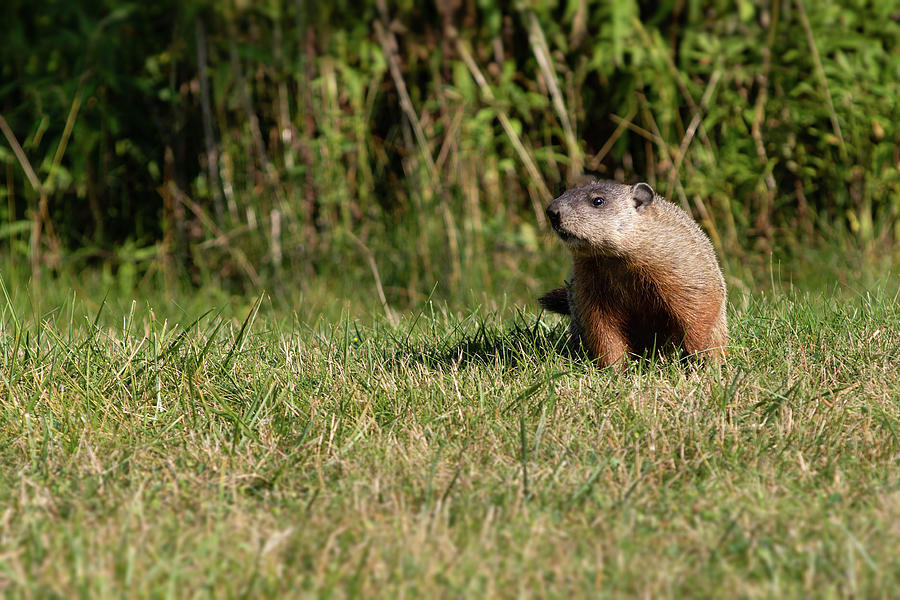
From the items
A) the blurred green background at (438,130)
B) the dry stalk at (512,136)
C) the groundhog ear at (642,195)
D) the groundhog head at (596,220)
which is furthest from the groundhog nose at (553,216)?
the dry stalk at (512,136)

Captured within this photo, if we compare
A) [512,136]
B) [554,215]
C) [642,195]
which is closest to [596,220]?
[554,215]

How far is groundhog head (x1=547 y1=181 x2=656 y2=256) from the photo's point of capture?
426 centimetres

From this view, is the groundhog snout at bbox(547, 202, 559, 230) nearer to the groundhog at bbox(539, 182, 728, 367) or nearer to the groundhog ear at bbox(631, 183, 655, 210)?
the groundhog at bbox(539, 182, 728, 367)

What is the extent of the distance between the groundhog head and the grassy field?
465 mm

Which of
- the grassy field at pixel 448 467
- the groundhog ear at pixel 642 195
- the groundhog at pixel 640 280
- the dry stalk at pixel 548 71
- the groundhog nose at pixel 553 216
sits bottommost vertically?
the grassy field at pixel 448 467

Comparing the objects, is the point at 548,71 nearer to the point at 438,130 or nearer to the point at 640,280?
the point at 438,130

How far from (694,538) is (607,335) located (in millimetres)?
1727

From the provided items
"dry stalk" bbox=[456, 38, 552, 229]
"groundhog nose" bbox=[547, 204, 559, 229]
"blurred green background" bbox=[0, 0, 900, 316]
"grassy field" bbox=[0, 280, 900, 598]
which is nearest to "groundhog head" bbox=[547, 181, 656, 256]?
"groundhog nose" bbox=[547, 204, 559, 229]

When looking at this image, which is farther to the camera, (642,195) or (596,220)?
(642,195)

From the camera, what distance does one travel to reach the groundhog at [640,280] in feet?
14.4

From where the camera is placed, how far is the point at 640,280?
448cm

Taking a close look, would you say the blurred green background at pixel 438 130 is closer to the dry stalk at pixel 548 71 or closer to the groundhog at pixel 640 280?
the dry stalk at pixel 548 71

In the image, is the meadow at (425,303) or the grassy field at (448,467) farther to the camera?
the meadow at (425,303)

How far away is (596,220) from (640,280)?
0.37m
